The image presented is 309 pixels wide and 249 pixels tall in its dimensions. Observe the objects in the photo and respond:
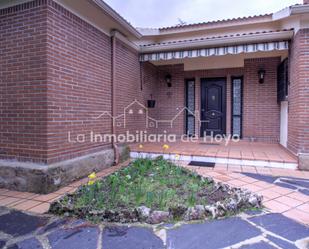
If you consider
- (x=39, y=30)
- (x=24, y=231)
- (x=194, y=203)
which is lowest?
(x=24, y=231)

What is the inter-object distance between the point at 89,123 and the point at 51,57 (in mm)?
1442

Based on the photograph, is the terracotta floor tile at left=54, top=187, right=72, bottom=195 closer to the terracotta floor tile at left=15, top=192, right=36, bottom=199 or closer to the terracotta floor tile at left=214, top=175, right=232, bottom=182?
the terracotta floor tile at left=15, top=192, right=36, bottom=199

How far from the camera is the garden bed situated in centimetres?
245

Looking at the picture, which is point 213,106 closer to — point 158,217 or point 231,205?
point 231,205

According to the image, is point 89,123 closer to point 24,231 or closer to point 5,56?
point 5,56

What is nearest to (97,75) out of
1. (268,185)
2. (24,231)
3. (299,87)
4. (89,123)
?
(89,123)

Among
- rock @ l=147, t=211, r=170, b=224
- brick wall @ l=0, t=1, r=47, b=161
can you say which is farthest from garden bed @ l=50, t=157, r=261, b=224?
brick wall @ l=0, t=1, r=47, b=161

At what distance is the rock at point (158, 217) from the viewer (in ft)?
7.81

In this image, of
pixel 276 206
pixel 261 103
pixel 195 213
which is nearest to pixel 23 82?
pixel 195 213

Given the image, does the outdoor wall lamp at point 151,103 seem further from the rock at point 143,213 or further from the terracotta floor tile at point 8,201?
the rock at point 143,213

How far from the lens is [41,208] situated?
2.79 meters

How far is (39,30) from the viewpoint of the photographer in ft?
11.0

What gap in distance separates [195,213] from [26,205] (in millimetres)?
2244

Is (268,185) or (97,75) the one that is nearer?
(268,185)
